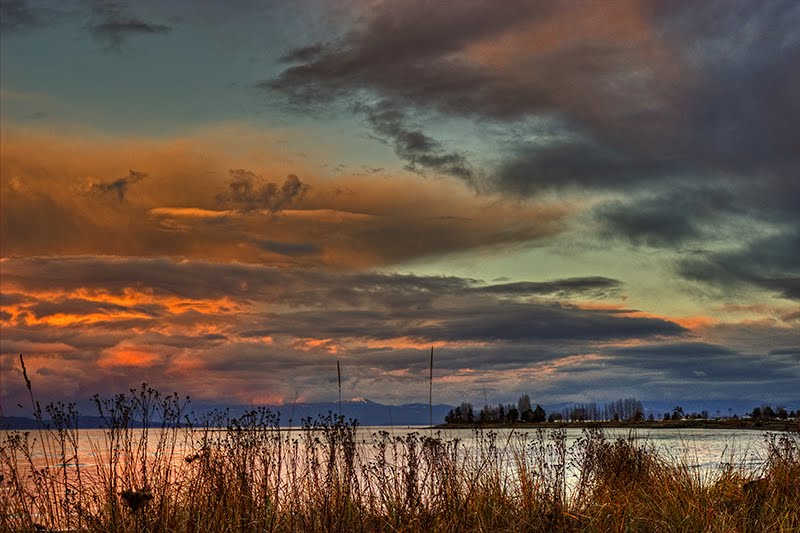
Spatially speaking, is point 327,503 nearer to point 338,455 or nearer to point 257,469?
point 338,455

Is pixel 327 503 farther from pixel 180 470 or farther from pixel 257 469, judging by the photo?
pixel 180 470

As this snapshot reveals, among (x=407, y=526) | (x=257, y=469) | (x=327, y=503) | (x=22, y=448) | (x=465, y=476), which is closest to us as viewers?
(x=327, y=503)

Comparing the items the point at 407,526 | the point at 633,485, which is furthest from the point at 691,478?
the point at 407,526

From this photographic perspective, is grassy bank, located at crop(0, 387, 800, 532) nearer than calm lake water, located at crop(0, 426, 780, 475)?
Yes

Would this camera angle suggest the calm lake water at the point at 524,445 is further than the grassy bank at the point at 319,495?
Yes

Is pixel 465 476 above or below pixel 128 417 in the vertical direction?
below

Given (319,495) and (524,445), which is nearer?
(319,495)

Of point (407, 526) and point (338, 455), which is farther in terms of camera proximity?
point (338, 455)

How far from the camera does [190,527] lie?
8562 millimetres

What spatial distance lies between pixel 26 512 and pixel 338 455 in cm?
364

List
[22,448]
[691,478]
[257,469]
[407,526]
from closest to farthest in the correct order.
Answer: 1. [407,526]
2. [22,448]
3. [257,469]
4. [691,478]

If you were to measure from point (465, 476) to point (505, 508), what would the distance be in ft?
2.61

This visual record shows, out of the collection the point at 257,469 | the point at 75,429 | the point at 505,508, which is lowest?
the point at 505,508

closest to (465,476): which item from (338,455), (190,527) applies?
(338,455)
